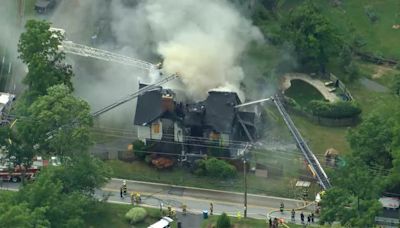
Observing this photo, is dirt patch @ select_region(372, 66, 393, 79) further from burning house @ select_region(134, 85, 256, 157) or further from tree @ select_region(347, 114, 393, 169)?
tree @ select_region(347, 114, 393, 169)

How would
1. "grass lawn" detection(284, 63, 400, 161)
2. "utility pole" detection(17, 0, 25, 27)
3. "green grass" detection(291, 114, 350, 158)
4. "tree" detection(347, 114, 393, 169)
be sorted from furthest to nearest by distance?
"utility pole" detection(17, 0, 25, 27) < "grass lawn" detection(284, 63, 400, 161) < "green grass" detection(291, 114, 350, 158) < "tree" detection(347, 114, 393, 169)

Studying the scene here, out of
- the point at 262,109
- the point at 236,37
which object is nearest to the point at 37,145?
the point at 262,109

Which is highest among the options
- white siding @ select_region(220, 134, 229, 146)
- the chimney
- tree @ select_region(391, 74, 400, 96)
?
tree @ select_region(391, 74, 400, 96)

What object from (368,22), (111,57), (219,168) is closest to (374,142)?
(219,168)

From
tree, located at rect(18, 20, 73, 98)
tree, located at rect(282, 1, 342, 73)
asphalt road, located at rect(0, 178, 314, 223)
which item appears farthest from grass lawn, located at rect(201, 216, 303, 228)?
tree, located at rect(282, 1, 342, 73)

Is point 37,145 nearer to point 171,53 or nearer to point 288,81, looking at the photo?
point 171,53

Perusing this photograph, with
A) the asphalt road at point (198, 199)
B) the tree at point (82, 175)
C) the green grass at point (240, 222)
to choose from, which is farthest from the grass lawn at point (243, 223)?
the tree at point (82, 175)

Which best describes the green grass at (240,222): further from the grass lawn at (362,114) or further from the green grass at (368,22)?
the green grass at (368,22)
